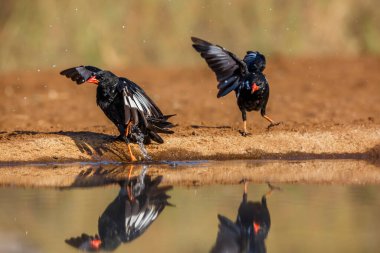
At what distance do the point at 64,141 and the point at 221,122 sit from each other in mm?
3808

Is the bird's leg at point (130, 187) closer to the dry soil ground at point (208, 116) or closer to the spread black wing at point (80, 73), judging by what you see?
the dry soil ground at point (208, 116)

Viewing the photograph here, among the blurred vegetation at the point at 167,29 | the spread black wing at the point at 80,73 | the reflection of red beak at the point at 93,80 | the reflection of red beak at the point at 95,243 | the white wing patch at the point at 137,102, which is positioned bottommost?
the reflection of red beak at the point at 95,243

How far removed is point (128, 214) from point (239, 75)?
176 inches

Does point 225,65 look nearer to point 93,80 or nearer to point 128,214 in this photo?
point 93,80

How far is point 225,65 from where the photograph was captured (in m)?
12.8

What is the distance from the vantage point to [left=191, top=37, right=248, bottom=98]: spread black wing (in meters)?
12.7

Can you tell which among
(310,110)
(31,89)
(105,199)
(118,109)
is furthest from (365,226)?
(31,89)

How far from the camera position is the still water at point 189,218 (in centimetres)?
742

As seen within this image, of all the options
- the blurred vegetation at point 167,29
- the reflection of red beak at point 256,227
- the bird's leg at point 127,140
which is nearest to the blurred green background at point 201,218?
the reflection of red beak at point 256,227

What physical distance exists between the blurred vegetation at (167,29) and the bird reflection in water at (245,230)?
52.3 ft

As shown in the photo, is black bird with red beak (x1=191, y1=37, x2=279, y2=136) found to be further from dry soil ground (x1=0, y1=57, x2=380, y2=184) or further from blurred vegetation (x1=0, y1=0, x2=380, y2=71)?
blurred vegetation (x1=0, y1=0, x2=380, y2=71)

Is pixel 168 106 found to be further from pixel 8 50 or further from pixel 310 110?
pixel 8 50

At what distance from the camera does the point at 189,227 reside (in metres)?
8.06

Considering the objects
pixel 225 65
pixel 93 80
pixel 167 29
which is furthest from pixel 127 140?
pixel 167 29
